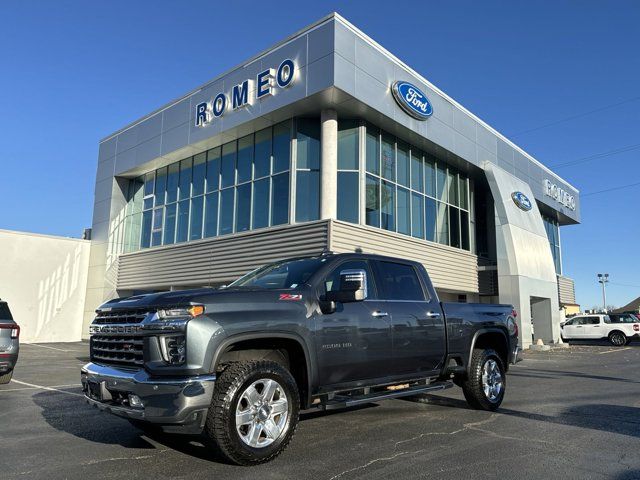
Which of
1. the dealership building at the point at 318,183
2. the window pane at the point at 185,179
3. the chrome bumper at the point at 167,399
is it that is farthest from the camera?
the window pane at the point at 185,179

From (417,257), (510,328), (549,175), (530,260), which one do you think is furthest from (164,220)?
(549,175)

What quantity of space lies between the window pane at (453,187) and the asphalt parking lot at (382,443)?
46.7 feet

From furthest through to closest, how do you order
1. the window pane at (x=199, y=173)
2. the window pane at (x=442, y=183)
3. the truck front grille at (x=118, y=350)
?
the window pane at (x=442, y=183) → the window pane at (x=199, y=173) → the truck front grille at (x=118, y=350)

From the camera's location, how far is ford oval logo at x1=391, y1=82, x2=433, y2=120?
55.9 feet

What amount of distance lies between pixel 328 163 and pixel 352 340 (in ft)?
37.3

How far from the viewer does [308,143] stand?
666 inches

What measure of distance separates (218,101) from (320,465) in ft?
52.7

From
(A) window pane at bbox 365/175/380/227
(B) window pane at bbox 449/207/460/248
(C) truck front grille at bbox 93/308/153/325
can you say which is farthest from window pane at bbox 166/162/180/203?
(C) truck front grille at bbox 93/308/153/325

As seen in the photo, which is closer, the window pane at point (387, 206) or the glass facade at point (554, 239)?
the window pane at point (387, 206)

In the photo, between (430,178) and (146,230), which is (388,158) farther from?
(146,230)

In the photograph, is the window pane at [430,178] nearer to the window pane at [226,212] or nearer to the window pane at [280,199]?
the window pane at [280,199]

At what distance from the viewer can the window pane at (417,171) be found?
19.5 m

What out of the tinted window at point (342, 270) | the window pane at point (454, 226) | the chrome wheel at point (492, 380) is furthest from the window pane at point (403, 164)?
the tinted window at point (342, 270)

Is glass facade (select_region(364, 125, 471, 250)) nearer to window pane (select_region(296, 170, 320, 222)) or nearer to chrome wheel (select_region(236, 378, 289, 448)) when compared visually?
window pane (select_region(296, 170, 320, 222))
